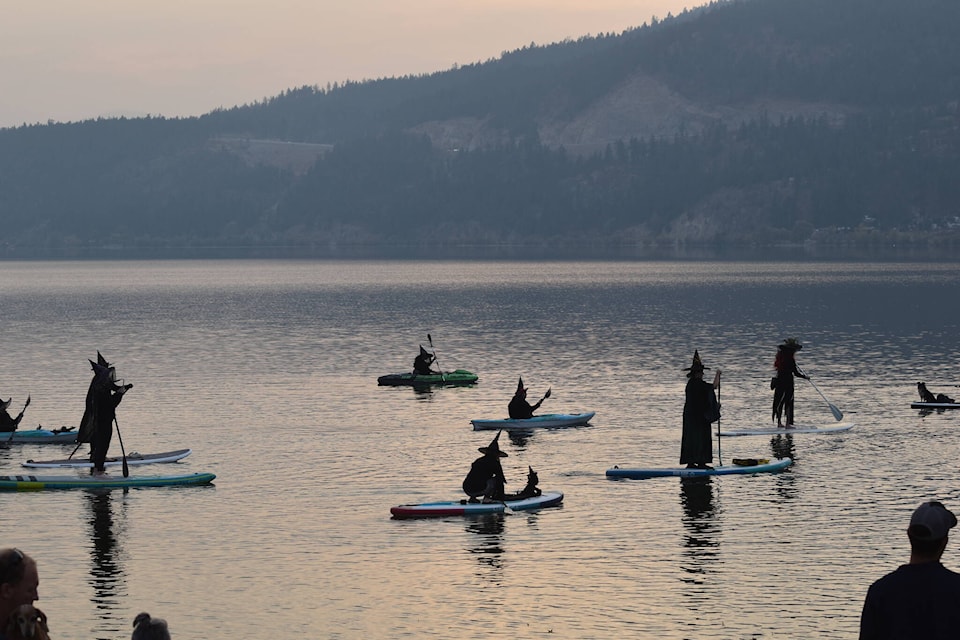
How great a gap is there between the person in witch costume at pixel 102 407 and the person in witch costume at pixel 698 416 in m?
14.0

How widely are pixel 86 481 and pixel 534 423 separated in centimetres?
1747

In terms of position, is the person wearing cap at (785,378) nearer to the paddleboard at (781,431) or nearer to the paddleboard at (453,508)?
the paddleboard at (781,431)

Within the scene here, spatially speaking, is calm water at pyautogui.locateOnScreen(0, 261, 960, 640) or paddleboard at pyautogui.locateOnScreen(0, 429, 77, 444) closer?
calm water at pyautogui.locateOnScreen(0, 261, 960, 640)

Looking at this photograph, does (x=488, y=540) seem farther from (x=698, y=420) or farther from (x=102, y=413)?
(x=102, y=413)

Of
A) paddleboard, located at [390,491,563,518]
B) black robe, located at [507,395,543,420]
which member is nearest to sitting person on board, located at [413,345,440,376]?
black robe, located at [507,395,543,420]

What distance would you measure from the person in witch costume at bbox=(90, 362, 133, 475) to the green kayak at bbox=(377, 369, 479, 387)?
97.7 feet

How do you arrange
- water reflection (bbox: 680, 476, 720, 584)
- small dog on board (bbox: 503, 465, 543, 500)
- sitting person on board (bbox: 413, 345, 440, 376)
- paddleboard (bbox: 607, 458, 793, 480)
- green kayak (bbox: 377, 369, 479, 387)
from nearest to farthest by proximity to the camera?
water reflection (bbox: 680, 476, 720, 584) → small dog on board (bbox: 503, 465, 543, 500) → paddleboard (bbox: 607, 458, 793, 480) → sitting person on board (bbox: 413, 345, 440, 376) → green kayak (bbox: 377, 369, 479, 387)

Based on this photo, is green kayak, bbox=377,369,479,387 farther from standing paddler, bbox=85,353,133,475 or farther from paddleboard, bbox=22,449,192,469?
Answer: standing paddler, bbox=85,353,133,475

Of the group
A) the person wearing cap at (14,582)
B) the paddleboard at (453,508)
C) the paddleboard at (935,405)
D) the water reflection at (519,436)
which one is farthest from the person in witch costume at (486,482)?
the paddleboard at (935,405)

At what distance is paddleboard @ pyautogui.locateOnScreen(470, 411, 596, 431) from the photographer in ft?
172

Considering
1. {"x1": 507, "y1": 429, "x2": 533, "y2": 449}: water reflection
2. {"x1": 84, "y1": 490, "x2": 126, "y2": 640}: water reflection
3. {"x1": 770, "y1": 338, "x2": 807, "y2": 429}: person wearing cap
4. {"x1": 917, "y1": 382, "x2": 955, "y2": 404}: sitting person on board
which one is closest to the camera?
{"x1": 84, "y1": 490, "x2": 126, "y2": 640}: water reflection

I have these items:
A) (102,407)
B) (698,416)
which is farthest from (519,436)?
(102,407)

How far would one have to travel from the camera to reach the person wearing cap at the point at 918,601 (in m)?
12.8

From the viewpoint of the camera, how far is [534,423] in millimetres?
52500
